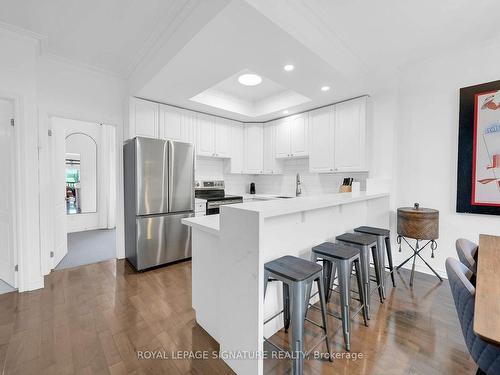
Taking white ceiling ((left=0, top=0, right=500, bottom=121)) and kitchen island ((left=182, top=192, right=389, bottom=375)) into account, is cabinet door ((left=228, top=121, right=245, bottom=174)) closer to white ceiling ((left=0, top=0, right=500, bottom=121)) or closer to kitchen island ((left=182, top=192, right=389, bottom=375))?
white ceiling ((left=0, top=0, right=500, bottom=121))

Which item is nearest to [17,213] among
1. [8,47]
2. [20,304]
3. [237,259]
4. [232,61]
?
[20,304]

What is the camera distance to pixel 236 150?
4.73 metres

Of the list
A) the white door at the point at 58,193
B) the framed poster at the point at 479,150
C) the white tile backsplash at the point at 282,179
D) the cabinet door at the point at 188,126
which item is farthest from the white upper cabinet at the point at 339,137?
the white door at the point at 58,193

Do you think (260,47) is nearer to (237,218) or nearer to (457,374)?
(237,218)

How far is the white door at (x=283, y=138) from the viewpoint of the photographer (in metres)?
4.40

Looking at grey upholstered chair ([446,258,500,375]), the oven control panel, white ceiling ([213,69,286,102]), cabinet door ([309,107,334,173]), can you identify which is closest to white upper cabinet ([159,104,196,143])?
white ceiling ([213,69,286,102])

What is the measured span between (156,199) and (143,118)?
4.05 feet

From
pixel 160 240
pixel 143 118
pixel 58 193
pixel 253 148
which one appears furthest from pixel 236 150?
pixel 58 193

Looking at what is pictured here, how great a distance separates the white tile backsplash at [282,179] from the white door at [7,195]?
251 centimetres

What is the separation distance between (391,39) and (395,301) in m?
2.72

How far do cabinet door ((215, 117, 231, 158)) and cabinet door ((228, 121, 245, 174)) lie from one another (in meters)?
0.10

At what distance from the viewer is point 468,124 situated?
263 cm

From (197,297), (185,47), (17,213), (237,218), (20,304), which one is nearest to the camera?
(237,218)

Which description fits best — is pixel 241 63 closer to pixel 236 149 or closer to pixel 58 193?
pixel 236 149
